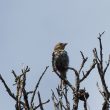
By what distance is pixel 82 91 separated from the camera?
19.0ft

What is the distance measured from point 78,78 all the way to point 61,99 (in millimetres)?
723

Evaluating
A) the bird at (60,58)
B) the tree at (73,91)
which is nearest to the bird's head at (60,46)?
the bird at (60,58)

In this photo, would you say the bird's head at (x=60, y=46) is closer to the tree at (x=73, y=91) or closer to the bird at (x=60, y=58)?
the bird at (x=60, y=58)

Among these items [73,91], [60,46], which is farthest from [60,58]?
[73,91]

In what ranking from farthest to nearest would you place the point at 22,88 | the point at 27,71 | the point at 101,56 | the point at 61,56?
the point at 61,56 → the point at 101,56 → the point at 27,71 → the point at 22,88

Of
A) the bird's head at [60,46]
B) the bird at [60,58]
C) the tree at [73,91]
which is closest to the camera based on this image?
the tree at [73,91]

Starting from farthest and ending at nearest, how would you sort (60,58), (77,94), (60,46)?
(60,46)
(60,58)
(77,94)

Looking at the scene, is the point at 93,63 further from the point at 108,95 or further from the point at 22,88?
the point at 22,88

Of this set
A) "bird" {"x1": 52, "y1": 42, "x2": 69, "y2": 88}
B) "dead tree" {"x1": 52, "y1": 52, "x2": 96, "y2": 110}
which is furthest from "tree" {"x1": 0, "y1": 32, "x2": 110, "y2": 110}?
"bird" {"x1": 52, "y1": 42, "x2": 69, "y2": 88}

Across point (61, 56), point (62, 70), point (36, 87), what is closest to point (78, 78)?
point (36, 87)

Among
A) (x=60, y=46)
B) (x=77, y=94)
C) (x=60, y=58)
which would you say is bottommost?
(x=77, y=94)

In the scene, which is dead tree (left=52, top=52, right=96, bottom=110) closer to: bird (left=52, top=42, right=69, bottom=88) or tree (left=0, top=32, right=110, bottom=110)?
tree (left=0, top=32, right=110, bottom=110)

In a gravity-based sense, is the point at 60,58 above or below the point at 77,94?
above

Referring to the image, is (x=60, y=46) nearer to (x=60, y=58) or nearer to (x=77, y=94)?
(x=60, y=58)
